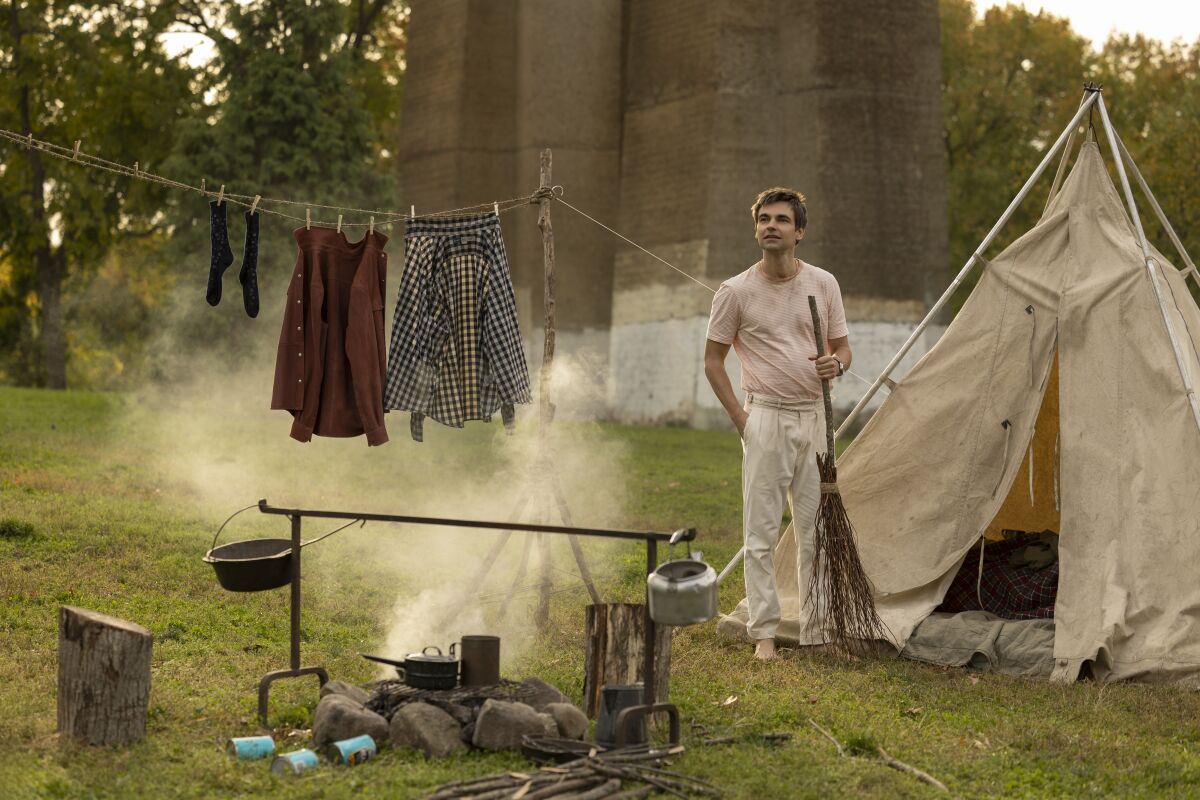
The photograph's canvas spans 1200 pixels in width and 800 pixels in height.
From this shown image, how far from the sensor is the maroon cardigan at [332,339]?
543cm

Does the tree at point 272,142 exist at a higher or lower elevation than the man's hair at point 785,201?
higher

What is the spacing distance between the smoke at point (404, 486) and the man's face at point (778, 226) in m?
1.33

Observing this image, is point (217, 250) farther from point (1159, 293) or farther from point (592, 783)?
point (1159, 293)

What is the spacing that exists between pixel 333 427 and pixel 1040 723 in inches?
114

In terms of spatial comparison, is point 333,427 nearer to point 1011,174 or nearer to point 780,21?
point 780,21

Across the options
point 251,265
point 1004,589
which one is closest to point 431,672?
point 251,265

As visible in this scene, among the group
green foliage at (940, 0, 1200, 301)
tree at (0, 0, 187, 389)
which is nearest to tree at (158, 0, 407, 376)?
tree at (0, 0, 187, 389)

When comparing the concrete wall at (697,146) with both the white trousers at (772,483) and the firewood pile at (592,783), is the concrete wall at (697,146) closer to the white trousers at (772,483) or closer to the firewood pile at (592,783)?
the white trousers at (772,483)

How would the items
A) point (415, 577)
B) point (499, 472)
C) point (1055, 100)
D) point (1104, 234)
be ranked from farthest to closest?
1. point (1055, 100)
2. point (499, 472)
3. point (415, 577)
4. point (1104, 234)

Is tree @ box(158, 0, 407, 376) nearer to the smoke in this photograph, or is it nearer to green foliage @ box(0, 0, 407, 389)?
green foliage @ box(0, 0, 407, 389)

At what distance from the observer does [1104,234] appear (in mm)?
6258

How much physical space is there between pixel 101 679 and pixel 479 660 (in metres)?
1.21

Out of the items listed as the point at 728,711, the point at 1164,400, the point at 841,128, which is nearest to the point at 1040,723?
the point at 728,711

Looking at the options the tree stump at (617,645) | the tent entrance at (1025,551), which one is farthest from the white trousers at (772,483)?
the tent entrance at (1025,551)
